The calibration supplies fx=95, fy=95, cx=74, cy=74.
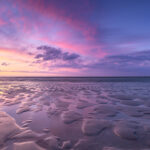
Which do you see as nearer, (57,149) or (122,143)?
(57,149)

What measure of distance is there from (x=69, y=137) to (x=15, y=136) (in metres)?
1.86

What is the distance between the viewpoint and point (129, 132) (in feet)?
11.5

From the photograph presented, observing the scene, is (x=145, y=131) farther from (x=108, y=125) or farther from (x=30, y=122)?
(x=30, y=122)

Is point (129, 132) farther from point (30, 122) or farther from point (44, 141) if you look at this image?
point (30, 122)

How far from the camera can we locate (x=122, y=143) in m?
2.95

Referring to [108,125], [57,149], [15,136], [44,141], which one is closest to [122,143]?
[108,125]

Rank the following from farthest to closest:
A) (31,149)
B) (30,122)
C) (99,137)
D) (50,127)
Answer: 1. (30,122)
2. (50,127)
3. (99,137)
4. (31,149)

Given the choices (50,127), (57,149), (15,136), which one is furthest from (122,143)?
(15,136)

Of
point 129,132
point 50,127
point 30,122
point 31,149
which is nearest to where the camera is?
point 31,149

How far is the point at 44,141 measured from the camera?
A: 9.93 ft

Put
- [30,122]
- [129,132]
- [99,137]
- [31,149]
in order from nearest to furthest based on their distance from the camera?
[31,149] < [99,137] < [129,132] < [30,122]

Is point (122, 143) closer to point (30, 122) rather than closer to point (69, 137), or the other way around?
point (69, 137)

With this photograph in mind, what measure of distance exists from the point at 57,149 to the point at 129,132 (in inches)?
104

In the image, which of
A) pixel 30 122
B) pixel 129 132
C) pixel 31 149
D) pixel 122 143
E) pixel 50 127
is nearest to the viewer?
pixel 31 149
